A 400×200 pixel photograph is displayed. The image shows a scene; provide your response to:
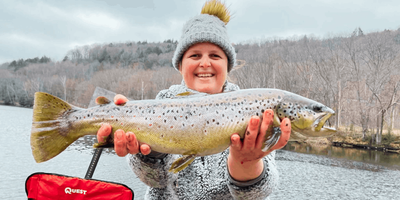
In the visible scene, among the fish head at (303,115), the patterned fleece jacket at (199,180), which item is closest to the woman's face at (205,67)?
the patterned fleece jacket at (199,180)

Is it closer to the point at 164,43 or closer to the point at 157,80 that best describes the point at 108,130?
the point at 157,80

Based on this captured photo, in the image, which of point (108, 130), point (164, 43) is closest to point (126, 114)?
point (108, 130)

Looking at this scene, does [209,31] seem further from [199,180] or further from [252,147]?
[199,180]

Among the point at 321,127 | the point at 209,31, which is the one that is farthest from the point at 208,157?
the point at 209,31

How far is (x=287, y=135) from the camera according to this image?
2479 mm

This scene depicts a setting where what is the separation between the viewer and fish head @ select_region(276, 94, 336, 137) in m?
2.69

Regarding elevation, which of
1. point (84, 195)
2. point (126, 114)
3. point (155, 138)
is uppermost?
point (126, 114)

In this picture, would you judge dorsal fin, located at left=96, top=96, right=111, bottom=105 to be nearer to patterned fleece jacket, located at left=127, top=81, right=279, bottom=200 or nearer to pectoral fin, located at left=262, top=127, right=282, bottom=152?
patterned fleece jacket, located at left=127, top=81, right=279, bottom=200

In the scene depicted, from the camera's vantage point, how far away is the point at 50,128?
270 centimetres

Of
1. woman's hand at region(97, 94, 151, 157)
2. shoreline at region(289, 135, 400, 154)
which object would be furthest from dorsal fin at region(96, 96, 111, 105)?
shoreline at region(289, 135, 400, 154)

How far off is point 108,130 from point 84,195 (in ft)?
5.64

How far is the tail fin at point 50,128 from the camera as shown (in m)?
2.63

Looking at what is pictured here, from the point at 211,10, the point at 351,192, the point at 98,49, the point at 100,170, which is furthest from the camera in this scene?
the point at 98,49

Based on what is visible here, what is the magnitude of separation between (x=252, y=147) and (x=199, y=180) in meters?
0.73
